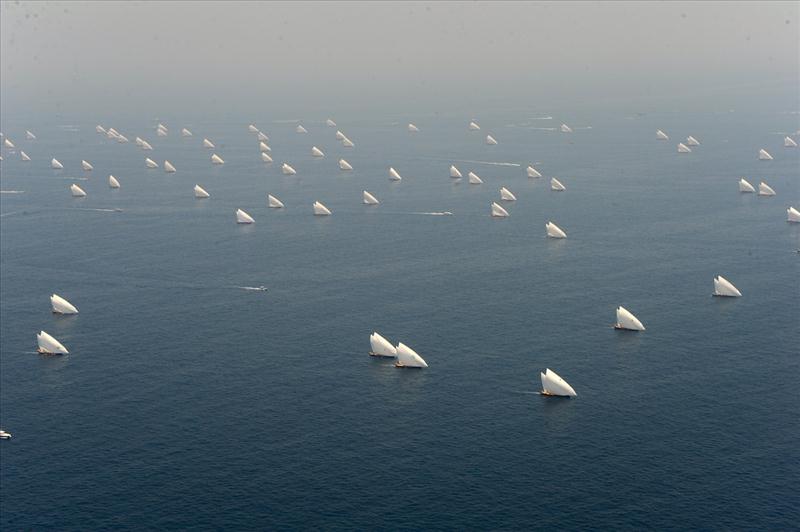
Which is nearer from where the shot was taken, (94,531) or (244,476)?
(94,531)

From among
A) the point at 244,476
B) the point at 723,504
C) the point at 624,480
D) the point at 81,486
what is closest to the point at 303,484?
the point at 244,476

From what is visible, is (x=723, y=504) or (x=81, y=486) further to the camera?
(x=81, y=486)

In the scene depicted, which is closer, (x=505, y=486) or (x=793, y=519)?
Answer: (x=793, y=519)

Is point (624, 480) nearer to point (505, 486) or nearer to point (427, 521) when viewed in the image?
point (505, 486)

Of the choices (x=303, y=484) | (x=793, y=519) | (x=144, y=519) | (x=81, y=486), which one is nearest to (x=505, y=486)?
(x=303, y=484)

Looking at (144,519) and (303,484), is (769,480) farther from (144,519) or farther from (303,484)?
(144,519)

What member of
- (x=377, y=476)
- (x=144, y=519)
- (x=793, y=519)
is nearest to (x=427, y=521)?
(x=377, y=476)

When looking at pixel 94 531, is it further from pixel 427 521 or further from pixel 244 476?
pixel 427 521
